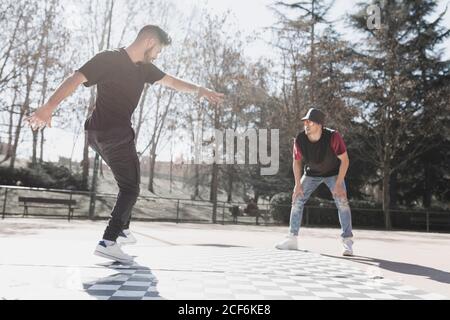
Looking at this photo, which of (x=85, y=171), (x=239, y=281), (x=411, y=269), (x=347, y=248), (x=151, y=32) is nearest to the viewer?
(x=239, y=281)

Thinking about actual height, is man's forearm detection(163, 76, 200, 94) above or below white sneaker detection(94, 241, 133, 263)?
above

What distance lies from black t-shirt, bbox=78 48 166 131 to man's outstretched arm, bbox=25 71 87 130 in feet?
0.34

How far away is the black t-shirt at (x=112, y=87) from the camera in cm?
320

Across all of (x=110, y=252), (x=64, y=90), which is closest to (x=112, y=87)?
(x=64, y=90)

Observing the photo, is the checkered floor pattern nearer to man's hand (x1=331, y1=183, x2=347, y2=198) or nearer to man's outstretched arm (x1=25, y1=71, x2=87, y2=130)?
man's outstretched arm (x1=25, y1=71, x2=87, y2=130)

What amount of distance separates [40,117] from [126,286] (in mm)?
1332

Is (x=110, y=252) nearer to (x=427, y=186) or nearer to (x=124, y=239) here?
(x=124, y=239)

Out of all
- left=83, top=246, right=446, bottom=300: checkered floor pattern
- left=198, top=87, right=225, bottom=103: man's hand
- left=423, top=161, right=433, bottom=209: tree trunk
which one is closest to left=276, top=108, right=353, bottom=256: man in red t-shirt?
left=83, top=246, right=446, bottom=300: checkered floor pattern

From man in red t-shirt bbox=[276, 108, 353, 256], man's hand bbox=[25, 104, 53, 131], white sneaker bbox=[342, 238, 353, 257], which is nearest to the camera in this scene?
man's hand bbox=[25, 104, 53, 131]

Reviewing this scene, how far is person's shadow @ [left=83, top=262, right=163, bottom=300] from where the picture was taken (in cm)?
221

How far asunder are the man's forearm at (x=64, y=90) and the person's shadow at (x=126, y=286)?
130cm

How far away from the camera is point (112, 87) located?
3.29 meters

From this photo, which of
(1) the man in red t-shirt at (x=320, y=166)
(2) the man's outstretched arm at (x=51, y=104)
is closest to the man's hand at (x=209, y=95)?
(2) the man's outstretched arm at (x=51, y=104)
